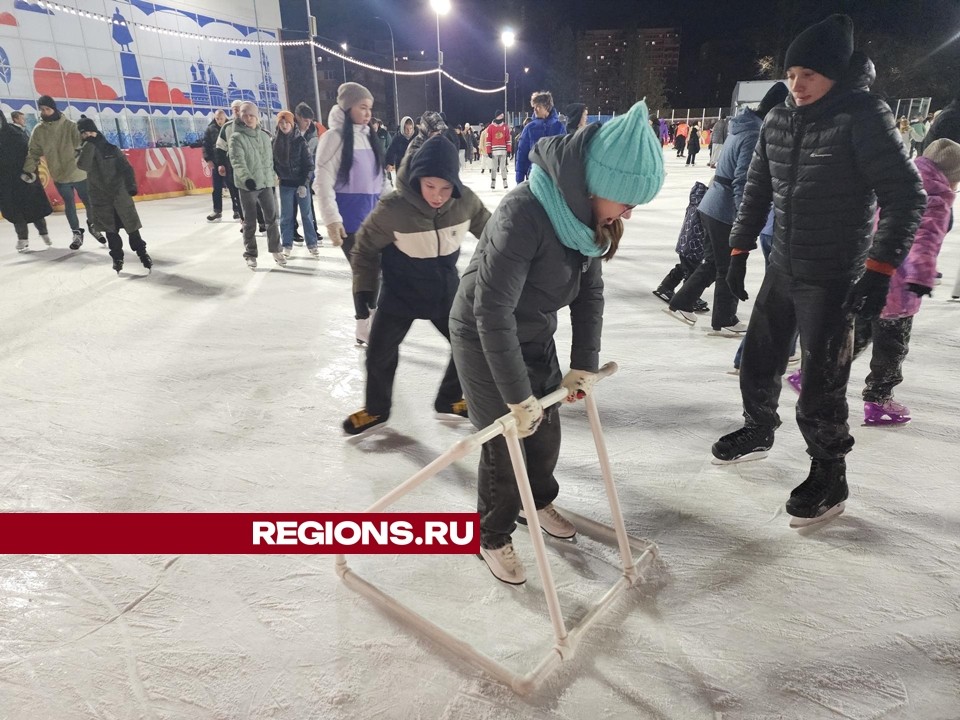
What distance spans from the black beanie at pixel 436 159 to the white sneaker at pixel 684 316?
9.01ft

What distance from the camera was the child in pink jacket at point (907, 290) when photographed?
2.80m

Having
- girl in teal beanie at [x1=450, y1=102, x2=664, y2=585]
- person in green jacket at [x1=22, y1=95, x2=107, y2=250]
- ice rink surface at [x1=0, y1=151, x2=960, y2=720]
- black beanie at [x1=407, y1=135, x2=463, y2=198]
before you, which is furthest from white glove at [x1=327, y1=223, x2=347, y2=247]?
person in green jacket at [x1=22, y1=95, x2=107, y2=250]

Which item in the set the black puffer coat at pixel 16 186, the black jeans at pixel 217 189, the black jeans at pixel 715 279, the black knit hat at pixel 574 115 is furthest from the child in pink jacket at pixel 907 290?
the black jeans at pixel 217 189

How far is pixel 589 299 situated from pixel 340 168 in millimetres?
2623

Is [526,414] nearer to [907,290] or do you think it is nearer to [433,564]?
[433,564]

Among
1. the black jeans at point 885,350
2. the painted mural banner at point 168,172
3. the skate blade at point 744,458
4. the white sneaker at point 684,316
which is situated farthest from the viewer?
the painted mural banner at point 168,172

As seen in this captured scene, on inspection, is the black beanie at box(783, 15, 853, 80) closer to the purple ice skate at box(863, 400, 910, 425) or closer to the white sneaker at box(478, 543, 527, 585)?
the purple ice skate at box(863, 400, 910, 425)

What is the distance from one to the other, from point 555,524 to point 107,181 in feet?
18.3

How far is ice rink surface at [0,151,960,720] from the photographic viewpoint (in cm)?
162

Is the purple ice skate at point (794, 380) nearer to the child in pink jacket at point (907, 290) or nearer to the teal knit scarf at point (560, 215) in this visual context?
the child in pink jacket at point (907, 290)

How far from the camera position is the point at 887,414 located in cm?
301

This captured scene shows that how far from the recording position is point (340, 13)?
101 ft

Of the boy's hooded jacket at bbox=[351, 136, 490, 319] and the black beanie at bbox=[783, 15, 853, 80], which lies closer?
the black beanie at bbox=[783, 15, 853, 80]

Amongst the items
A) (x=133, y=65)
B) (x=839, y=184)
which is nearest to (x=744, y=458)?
(x=839, y=184)
